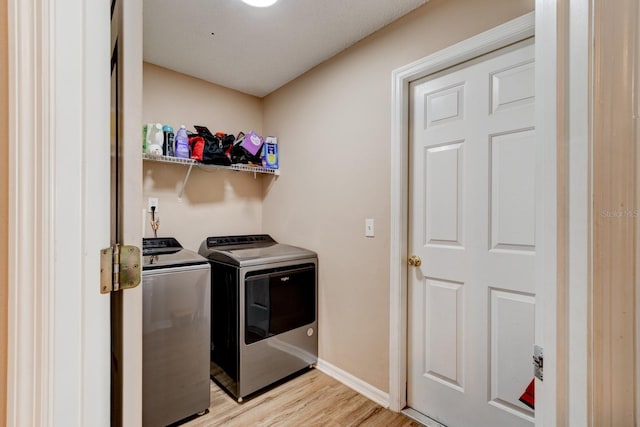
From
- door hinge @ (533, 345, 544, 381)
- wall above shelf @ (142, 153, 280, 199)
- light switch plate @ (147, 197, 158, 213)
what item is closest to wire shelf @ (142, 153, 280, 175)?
wall above shelf @ (142, 153, 280, 199)

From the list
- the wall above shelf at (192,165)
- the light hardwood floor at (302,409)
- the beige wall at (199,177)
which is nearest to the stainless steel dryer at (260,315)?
the light hardwood floor at (302,409)

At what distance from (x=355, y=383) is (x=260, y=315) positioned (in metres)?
0.82

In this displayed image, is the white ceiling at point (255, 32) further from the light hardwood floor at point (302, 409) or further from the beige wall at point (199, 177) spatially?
the light hardwood floor at point (302, 409)

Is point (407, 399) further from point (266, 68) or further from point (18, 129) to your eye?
point (266, 68)

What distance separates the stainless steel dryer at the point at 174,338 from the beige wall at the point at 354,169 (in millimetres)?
920

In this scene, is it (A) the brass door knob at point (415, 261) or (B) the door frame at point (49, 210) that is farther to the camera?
(A) the brass door knob at point (415, 261)

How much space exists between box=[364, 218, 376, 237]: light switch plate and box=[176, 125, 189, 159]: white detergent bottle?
1.45m

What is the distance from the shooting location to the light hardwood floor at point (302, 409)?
179 centimetres

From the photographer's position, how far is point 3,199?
49 centimetres

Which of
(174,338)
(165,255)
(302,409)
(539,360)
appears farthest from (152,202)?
(539,360)

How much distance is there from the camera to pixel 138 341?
67 centimetres

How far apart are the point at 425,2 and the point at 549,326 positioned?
1.86 m

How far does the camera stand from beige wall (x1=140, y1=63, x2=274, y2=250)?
7.90 feet

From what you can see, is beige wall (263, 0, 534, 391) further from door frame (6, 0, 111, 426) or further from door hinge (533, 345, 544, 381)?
door frame (6, 0, 111, 426)
